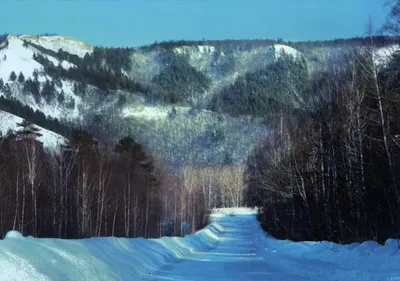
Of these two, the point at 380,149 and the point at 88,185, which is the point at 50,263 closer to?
the point at 380,149

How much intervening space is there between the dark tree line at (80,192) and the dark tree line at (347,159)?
58.0 ft

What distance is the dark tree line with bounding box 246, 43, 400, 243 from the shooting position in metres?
21.3

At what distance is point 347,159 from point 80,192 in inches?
1068

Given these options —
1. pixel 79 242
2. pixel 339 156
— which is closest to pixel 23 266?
pixel 79 242

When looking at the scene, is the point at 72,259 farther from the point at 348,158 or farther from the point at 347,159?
the point at 347,159

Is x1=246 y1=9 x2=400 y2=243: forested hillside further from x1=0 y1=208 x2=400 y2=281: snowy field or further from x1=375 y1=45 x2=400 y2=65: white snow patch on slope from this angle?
x1=0 y1=208 x2=400 y2=281: snowy field

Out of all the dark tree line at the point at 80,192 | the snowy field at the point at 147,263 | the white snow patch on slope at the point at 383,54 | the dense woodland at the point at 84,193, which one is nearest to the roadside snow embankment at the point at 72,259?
the snowy field at the point at 147,263

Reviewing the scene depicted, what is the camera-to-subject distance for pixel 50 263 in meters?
12.6

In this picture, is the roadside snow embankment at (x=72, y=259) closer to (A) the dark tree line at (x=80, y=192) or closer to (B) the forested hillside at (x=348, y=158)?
(B) the forested hillside at (x=348, y=158)

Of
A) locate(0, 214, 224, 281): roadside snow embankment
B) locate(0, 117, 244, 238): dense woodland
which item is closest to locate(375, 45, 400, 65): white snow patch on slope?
locate(0, 214, 224, 281): roadside snow embankment

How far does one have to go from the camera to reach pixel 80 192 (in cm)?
4612

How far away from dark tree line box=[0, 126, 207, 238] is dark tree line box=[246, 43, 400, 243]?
696 inches

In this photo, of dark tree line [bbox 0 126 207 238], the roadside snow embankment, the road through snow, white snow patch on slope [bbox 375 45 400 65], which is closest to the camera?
the roadside snow embankment

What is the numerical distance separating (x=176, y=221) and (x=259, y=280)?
191ft
